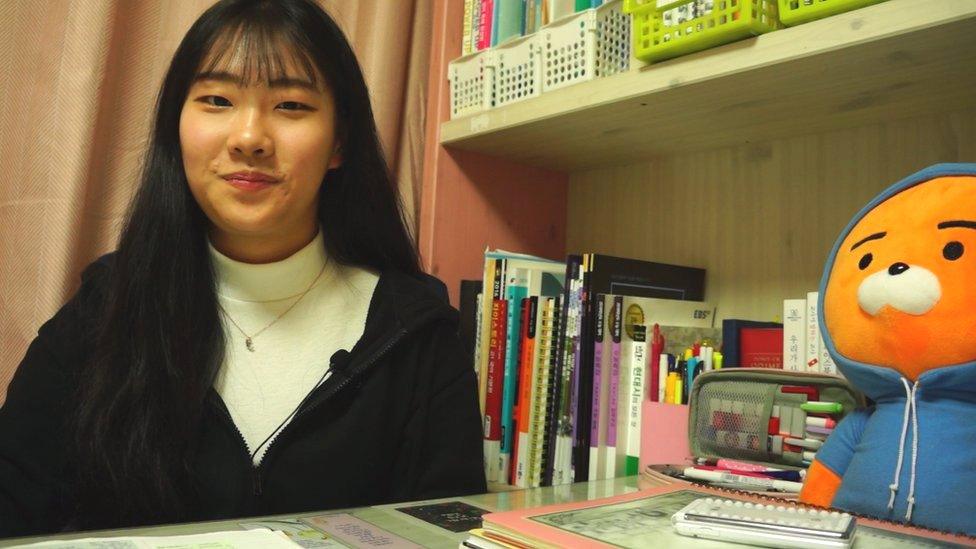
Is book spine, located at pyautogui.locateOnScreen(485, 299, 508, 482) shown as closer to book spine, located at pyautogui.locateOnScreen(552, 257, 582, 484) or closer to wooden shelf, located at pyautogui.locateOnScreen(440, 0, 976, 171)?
book spine, located at pyautogui.locateOnScreen(552, 257, 582, 484)

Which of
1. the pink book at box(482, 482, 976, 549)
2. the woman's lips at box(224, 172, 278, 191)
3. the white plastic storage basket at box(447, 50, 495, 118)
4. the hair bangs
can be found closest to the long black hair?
the hair bangs

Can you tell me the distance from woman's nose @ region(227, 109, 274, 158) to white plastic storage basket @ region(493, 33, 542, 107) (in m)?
0.40

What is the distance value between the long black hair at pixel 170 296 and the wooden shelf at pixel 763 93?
0.86ft

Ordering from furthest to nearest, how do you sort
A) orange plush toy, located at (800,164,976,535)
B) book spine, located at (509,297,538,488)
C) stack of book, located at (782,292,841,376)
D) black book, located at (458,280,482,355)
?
black book, located at (458,280,482,355) → book spine, located at (509,297,538,488) → stack of book, located at (782,292,841,376) → orange plush toy, located at (800,164,976,535)

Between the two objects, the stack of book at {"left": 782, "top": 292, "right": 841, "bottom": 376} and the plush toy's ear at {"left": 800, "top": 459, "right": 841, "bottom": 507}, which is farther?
the stack of book at {"left": 782, "top": 292, "right": 841, "bottom": 376}

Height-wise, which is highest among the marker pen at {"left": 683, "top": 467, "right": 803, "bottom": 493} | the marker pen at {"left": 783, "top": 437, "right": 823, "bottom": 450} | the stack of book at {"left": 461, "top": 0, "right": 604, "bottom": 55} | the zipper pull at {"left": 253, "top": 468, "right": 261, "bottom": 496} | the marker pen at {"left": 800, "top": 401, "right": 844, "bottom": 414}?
the stack of book at {"left": 461, "top": 0, "right": 604, "bottom": 55}

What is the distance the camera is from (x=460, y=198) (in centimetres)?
121

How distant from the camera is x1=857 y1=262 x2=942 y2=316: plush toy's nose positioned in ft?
1.79

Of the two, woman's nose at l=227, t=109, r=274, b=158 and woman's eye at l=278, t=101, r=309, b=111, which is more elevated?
woman's eye at l=278, t=101, r=309, b=111

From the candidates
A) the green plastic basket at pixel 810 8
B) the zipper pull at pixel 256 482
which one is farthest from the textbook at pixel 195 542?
the green plastic basket at pixel 810 8

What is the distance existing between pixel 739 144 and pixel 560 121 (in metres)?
0.29

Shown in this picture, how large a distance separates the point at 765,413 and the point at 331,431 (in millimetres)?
487

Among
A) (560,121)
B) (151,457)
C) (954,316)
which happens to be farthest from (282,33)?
(954,316)

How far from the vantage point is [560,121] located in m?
1.02
